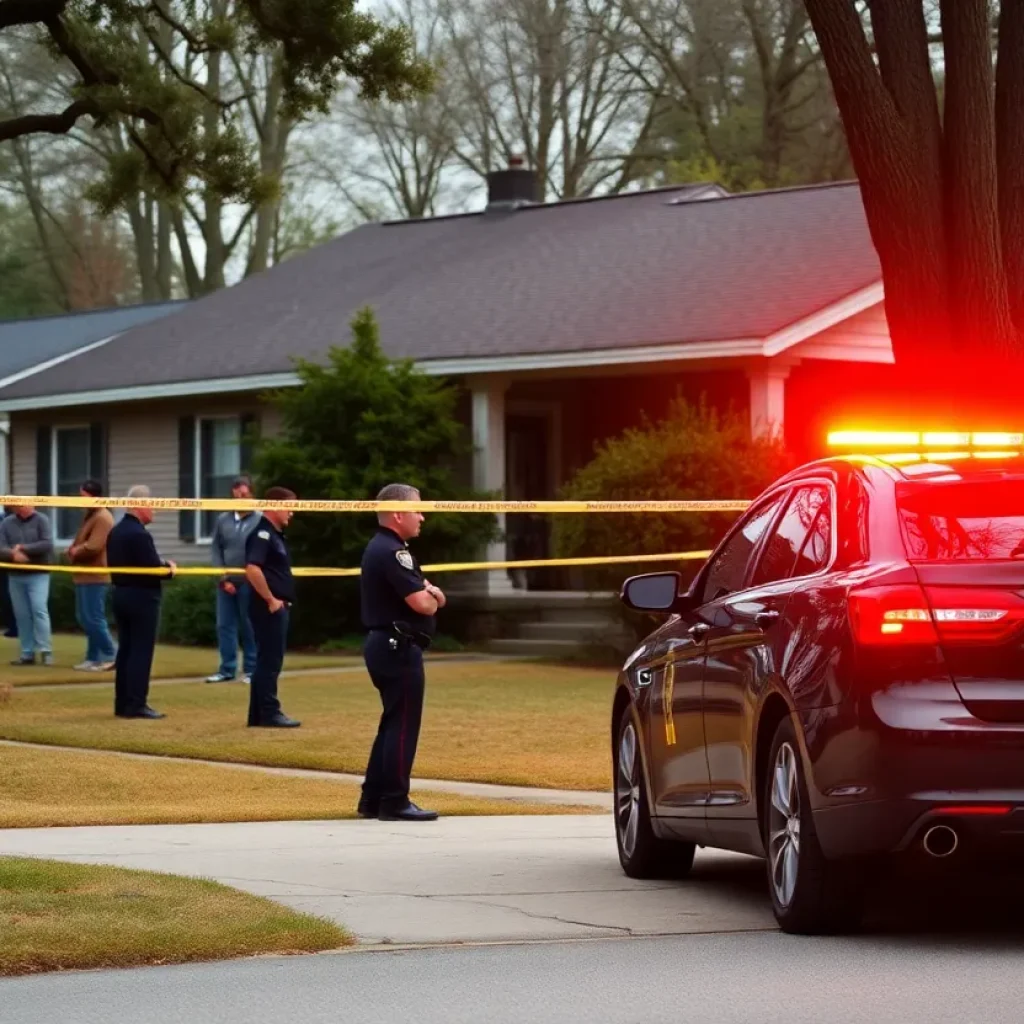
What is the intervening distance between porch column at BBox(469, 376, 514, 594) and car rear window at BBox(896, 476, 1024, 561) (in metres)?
19.9

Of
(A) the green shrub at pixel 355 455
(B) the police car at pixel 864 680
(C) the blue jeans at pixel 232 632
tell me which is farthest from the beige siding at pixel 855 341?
(B) the police car at pixel 864 680

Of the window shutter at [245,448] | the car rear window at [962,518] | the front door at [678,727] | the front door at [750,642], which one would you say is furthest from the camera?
the window shutter at [245,448]

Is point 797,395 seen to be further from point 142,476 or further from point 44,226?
point 44,226

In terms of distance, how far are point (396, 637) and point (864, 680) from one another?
4784 millimetres

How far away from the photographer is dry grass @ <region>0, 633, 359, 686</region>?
872 inches

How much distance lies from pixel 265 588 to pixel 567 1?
3391 cm

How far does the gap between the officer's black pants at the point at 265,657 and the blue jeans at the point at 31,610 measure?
7077 mm

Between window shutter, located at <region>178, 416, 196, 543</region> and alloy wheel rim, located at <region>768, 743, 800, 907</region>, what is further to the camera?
window shutter, located at <region>178, 416, 196, 543</region>

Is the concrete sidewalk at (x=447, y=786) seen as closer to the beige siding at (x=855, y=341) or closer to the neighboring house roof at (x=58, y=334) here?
the beige siding at (x=855, y=341)

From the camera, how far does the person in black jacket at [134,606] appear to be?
684 inches

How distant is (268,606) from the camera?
16734 mm

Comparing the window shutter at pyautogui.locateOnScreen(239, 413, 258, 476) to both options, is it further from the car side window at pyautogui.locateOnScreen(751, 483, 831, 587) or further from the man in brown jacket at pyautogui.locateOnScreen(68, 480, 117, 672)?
the car side window at pyautogui.locateOnScreen(751, 483, 831, 587)

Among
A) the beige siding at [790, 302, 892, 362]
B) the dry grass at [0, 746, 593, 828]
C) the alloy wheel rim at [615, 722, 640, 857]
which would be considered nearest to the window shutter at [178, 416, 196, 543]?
the beige siding at [790, 302, 892, 362]

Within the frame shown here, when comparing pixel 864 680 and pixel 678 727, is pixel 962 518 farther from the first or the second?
pixel 678 727
